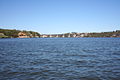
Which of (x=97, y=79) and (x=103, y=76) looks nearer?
(x=97, y=79)

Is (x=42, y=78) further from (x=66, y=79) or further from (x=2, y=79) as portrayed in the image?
(x=2, y=79)

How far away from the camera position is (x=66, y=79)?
1201 cm

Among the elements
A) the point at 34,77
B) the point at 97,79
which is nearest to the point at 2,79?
the point at 34,77

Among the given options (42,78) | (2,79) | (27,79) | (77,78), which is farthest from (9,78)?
(77,78)

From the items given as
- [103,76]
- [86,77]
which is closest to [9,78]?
→ [86,77]

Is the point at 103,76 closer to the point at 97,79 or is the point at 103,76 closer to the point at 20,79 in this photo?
the point at 97,79

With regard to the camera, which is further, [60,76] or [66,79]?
[60,76]

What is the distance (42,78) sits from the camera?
1241 centimetres

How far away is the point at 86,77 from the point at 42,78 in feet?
14.0

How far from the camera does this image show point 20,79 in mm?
12125

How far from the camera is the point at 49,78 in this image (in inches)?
488

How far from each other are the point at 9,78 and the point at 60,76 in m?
4.89

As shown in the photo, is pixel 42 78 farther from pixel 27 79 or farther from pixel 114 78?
pixel 114 78

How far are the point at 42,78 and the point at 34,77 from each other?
88 centimetres
